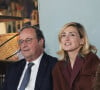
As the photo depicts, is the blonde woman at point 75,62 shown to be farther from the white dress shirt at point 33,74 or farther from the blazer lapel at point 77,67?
the white dress shirt at point 33,74

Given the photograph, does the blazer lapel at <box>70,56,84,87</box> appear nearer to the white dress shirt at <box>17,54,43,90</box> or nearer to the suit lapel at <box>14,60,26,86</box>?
the white dress shirt at <box>17,54,43,90</box>

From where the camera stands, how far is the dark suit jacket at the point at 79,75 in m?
2.39

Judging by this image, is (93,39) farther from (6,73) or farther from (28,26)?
(6,73)

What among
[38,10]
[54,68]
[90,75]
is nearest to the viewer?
[90,75]

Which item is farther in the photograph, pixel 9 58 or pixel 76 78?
pixel 9 58

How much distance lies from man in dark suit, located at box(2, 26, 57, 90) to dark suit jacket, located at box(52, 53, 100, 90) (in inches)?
4.5

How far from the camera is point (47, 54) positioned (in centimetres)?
290

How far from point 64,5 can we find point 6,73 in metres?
0.83

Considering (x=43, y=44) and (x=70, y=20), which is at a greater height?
(x=70, y=20)

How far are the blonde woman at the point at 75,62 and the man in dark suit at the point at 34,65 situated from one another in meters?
0.11

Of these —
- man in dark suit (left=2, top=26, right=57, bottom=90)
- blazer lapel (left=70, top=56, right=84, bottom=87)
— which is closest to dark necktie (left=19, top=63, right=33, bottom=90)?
man in dark suit (left=2, top=26, right=57, bottom=90)

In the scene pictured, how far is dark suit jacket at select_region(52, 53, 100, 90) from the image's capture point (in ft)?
7.85

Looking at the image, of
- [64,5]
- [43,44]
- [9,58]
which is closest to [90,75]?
[43,44]

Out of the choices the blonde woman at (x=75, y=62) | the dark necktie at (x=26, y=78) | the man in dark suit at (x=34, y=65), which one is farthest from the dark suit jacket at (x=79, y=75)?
the dark necktie at (x=26, y=78)
